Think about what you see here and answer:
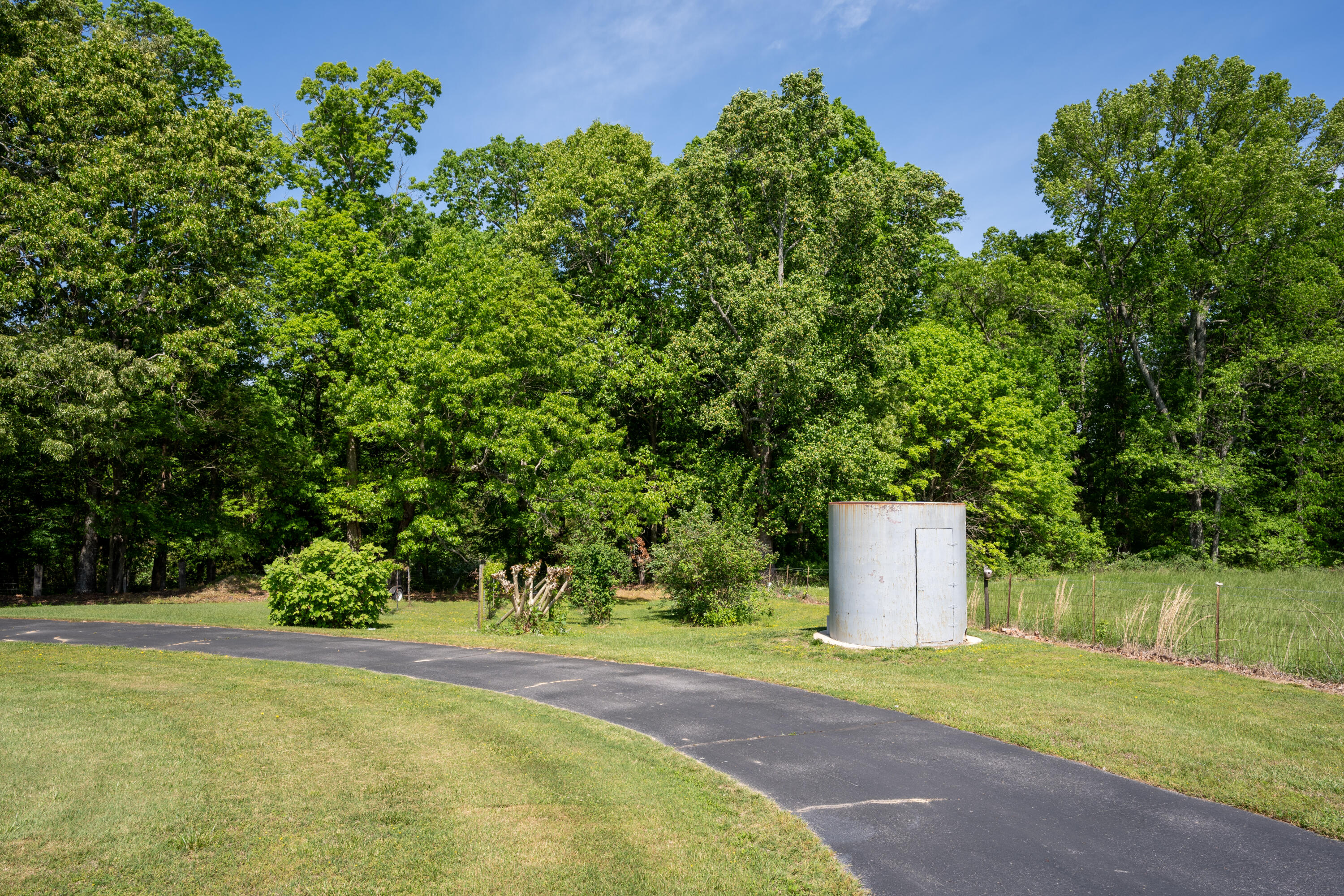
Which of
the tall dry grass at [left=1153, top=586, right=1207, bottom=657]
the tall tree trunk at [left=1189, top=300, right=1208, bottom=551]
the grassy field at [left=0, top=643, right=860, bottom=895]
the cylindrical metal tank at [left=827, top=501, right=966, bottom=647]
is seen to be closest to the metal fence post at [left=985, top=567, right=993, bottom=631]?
the cylindrical metal tank at [left=827, top=501, right=966, bottom=647]

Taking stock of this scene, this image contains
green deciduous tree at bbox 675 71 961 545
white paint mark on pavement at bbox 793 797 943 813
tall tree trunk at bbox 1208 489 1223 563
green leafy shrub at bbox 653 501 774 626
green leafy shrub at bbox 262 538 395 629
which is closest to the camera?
white paint mark on pavement at bbox 793 797 943 813

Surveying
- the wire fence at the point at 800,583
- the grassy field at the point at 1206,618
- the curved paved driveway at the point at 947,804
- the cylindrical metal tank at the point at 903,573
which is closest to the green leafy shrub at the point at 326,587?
the curved paved driveway at the point at 947,804

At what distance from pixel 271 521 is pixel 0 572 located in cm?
1465

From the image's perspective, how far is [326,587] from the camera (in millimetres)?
17828

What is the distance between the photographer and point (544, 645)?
49.5 feet

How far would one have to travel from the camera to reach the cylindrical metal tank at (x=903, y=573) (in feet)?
46.7

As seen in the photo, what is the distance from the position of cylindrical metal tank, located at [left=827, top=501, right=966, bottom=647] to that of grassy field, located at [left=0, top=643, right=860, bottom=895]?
702 cm

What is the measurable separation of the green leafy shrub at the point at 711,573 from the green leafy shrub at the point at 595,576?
4.73 ft

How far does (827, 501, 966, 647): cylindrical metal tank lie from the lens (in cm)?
1423

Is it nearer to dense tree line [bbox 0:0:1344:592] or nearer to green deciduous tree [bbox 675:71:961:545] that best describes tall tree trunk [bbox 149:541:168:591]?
dense tree line [bbox 0:0:1344:592]

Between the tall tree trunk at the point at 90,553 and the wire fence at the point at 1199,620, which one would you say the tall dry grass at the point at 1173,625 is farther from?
the tall tree trunk at the point at 90,553

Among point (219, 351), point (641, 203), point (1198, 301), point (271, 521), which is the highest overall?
point (641, 203)

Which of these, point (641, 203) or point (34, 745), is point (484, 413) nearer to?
point (641, 203)

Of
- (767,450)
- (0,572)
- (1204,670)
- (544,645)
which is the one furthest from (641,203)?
(0,572)
